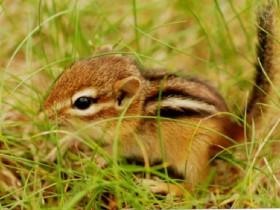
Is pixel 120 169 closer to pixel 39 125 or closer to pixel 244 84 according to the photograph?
pixel 39 125

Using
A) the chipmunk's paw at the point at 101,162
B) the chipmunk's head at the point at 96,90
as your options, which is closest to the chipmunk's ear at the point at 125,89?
the chipmunk's head at the point at 96,90

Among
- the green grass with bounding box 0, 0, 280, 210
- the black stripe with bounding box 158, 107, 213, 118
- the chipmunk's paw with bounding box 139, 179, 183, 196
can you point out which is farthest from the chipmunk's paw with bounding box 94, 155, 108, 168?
the black stripe with bounding box 158, 107, 213, 118

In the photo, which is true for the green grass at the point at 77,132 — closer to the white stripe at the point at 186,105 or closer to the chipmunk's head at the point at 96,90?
the chipmunk's head at the point at 96,90

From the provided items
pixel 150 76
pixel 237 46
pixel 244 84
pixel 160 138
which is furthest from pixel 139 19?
pixel 160 138

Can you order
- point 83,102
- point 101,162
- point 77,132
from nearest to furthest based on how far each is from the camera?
1. point 77,132
2. point 83,102
3. point 101,162

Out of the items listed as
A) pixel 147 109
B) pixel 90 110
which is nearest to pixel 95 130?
pixel 90 110

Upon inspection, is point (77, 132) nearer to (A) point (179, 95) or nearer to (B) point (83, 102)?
(B) point (83, 102)

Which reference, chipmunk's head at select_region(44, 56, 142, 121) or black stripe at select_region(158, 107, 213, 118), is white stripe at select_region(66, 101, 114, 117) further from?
black stripe at select_region(158, 107, 213, 118)
